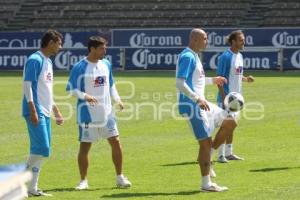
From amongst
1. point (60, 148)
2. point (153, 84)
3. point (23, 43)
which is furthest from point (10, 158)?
point (23, 43)

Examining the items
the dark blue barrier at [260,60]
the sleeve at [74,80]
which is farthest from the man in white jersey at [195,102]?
the dark blue barrier at [260,60]

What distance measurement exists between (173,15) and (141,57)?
977 centimetres

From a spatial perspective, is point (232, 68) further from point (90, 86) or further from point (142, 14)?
point (142, 14)

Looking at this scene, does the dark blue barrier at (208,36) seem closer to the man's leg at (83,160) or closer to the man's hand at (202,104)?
the man's leg at (83,160)

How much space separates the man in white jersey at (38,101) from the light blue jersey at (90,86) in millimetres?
557

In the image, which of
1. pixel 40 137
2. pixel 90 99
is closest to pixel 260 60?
pixel 90 99

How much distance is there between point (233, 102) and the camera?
13.7 m

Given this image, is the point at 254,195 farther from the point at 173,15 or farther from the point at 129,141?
the point at 173,15

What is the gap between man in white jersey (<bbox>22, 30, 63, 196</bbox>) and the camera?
1066cm

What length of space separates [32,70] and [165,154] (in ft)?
16.2

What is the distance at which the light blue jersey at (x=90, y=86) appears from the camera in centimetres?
1145

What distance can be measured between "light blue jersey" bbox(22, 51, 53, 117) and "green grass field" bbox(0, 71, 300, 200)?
1096mm

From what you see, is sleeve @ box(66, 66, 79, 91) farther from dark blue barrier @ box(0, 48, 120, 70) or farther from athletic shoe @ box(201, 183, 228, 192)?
dark blue barrier @ box(0, 48, 120, 70)

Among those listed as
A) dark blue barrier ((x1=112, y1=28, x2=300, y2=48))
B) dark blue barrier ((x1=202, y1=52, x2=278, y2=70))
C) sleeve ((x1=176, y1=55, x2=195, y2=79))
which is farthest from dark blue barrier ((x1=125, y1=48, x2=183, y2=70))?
sleeve ((x1=176, y1=55, x2=195, y2=79))
